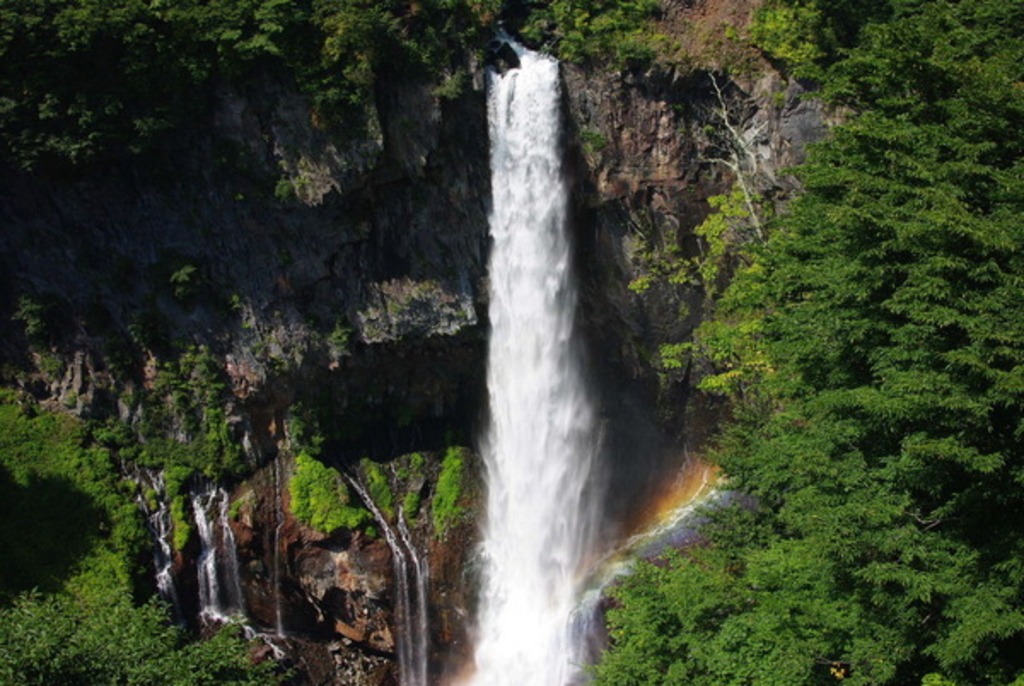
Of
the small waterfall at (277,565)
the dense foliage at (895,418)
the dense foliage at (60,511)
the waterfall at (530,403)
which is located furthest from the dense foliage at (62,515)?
Result: the dense foliage at (895,418)

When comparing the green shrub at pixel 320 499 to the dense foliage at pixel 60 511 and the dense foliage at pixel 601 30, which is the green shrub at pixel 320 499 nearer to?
the dense foliage at pixel 60 511

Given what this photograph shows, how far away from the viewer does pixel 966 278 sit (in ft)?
37.0

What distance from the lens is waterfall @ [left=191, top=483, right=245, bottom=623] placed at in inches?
882

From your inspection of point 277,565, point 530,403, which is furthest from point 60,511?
point 530,403

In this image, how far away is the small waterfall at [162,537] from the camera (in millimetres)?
21812

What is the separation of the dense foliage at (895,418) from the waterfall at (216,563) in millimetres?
12406

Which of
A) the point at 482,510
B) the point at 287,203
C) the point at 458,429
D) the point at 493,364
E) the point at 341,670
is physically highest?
the point at 287,203

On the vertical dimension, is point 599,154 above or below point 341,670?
above

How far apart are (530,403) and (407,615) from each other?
6.84 meters

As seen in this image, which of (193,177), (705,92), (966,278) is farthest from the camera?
(705,92)

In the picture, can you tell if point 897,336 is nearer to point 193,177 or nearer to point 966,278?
point 966,278

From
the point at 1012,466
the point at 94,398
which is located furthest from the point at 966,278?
the point at 94,398

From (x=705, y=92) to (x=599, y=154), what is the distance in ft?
11.2

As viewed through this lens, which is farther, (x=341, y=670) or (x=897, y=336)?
(x=341, y=670)
